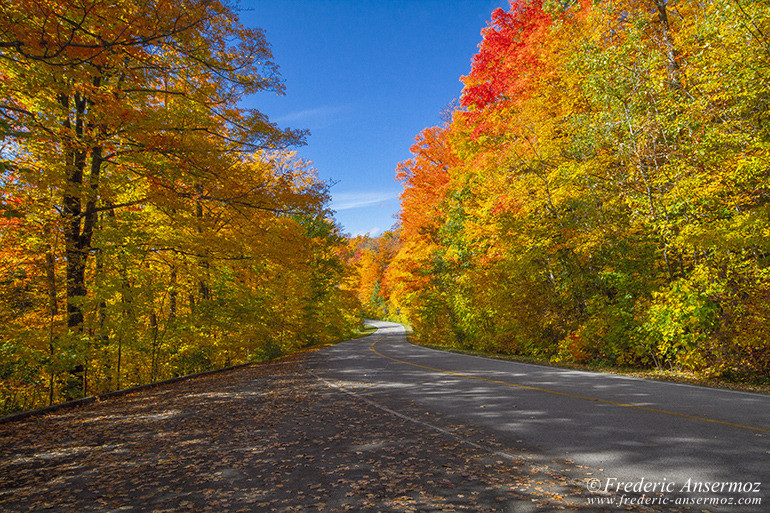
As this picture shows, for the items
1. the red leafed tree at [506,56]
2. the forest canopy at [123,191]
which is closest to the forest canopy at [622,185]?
the red leafed tree at [506,56]

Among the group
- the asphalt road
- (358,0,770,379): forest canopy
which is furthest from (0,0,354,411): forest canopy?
(358,0,770,379): forest canopy

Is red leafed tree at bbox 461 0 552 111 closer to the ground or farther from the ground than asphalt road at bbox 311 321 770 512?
farther from the ground

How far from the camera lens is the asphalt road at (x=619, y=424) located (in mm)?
3514

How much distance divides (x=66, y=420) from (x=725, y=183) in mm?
15049

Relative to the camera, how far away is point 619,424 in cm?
523

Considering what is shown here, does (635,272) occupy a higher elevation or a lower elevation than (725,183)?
lower

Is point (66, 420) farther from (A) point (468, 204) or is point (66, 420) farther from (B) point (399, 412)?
(A) point (468, 204)

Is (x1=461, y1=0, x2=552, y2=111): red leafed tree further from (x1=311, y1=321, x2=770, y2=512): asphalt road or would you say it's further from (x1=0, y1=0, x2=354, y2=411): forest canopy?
(x1=311, y1=321, x2=770, y2=512): asphalt road

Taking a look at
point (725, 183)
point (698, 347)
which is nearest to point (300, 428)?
point (698, 347)

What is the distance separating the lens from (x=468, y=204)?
1973 centimetres

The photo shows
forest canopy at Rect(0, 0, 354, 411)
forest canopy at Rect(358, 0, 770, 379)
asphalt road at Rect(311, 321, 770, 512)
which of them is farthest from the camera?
forest canopy at Rect(358, 0, 770, 379)

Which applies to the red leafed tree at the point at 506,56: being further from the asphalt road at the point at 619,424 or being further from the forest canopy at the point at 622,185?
the asphalt road at the point at 619,424

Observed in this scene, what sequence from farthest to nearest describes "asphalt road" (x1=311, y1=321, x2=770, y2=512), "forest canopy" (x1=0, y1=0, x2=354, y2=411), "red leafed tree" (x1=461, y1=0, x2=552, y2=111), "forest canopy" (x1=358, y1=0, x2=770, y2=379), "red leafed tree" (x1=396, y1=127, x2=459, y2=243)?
"red leafed tree" (x1=396, y1=127, x2=459, y2=243)
"red leafed tree" (x1=461, y1=0, x2=552, y2=111)
"forest canopy" (x1=358, y1=0, x2=770, y2=379)
"forest canopy" (x1=0, y1=0, x2=354, y2=411)
"asphalt road" (x1=311, y1=321, x2=770, y2=512)

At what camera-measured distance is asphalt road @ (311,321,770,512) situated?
351 centimetres
